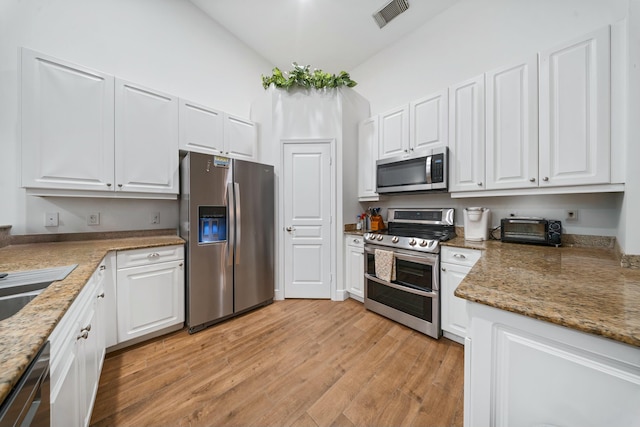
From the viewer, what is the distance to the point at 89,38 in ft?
6.82

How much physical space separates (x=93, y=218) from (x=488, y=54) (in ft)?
14.3

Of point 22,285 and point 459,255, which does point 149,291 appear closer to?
point 22,285

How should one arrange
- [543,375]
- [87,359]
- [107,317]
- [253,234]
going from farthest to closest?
1. [253,234]
2. [107,317]
3. [87,359]
4. [543,375]

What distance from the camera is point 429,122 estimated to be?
2.35 metres

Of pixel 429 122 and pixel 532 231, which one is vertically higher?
pixel 429 122

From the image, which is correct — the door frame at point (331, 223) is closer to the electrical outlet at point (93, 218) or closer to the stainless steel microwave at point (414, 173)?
the stainless steel microwave at point (414, 173)

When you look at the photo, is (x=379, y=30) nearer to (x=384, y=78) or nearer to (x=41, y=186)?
(x=384, y=78)

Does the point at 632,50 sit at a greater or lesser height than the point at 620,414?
greater

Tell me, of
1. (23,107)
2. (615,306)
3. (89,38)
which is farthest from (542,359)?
(89,38)

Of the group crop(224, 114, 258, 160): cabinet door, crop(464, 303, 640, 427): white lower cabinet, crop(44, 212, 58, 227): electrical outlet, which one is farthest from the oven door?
crop(44, 212, 58, 227): electrical outlet

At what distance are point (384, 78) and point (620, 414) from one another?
364 cm

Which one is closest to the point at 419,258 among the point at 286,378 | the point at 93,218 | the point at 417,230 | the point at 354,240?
the point at 417,230

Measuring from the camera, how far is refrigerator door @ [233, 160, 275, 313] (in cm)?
239

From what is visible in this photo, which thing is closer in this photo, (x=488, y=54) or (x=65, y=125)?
(x=65, y=125)
